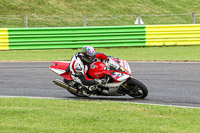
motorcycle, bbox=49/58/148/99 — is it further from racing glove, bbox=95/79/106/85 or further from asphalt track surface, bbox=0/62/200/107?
asphalt track surface, bbox=0/62/200/107

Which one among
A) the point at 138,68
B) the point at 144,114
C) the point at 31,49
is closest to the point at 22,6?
the point at 31,49

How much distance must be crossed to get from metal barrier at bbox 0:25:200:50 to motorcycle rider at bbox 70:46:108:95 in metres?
10.6

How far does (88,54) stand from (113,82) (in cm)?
82

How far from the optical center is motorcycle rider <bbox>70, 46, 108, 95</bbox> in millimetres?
9055

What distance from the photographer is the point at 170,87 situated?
34.8 ft

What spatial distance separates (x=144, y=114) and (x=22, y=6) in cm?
2871

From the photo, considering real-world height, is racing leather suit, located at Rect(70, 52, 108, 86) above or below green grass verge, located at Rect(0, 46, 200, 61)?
above

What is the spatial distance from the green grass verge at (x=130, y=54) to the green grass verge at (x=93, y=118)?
852 cm

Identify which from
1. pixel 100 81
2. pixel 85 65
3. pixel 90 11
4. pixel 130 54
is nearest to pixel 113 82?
pixel 100 81

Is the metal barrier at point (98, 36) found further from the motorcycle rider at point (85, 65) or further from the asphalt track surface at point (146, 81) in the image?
the motorcycle rider at point (85, 65)

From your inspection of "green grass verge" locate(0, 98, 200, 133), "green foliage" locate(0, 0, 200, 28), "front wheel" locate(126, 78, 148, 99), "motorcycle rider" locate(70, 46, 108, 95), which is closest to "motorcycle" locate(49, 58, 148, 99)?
"front wheel" locate(126, 78, 148, 99)

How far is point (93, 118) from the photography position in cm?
671

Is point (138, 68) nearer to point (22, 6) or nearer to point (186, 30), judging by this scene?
point (186, 30)

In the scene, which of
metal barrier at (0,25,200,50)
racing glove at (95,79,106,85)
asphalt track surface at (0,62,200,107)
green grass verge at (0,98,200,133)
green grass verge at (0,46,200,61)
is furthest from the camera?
metal barrier at (0,25,200,50)
